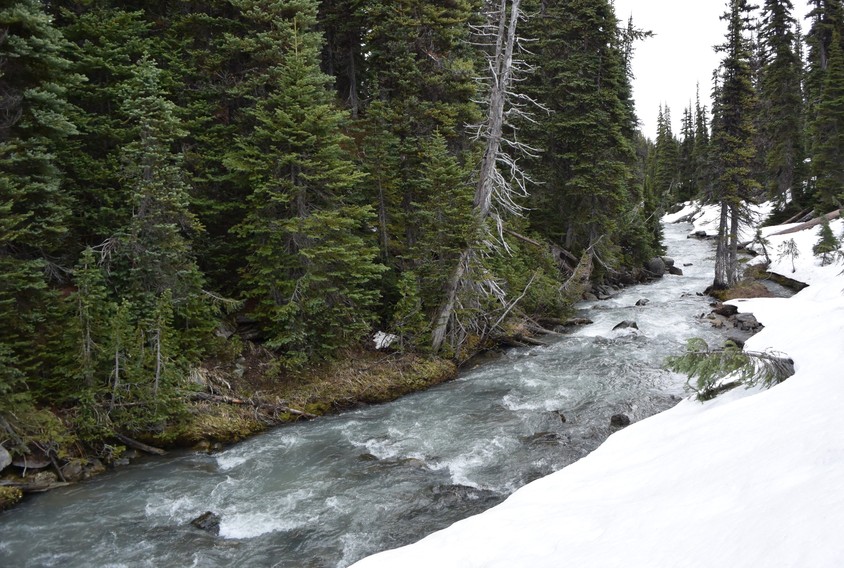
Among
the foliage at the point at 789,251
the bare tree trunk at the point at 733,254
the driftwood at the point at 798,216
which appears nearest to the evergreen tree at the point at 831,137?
the driftwood at the point at 798,216

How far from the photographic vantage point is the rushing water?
7.73 meters

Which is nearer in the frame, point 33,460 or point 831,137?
point 33,460

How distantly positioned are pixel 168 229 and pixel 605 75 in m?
24.5

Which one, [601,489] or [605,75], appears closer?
[601,489]

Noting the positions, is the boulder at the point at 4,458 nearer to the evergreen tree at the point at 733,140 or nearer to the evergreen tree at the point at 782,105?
the evergreen tree at the point at 733,140

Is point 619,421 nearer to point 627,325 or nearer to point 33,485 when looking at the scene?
point 627,325

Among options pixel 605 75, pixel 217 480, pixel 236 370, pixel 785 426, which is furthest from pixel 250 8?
pixel 605 75

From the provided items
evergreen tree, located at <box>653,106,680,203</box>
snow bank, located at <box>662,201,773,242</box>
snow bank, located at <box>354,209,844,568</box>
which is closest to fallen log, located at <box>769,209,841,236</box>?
snow bank, located at <box>662,201,773,242</box>

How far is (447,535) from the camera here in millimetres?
5656

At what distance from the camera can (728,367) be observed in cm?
699

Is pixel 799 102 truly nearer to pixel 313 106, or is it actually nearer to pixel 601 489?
pixel 313 106


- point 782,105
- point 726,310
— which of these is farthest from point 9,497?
point 782,105

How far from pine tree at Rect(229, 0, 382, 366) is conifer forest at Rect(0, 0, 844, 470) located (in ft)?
0.26

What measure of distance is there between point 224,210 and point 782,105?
47.5 meters
